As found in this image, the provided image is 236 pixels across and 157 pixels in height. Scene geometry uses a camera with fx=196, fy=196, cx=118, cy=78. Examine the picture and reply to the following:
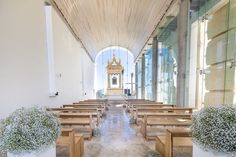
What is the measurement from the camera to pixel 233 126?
150 cm

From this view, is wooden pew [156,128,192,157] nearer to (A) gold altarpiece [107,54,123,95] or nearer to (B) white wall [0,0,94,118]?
(B) white wall [0,0,94,118]

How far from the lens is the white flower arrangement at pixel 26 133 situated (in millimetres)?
1553

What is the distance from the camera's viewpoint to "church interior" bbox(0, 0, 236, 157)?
1.63m

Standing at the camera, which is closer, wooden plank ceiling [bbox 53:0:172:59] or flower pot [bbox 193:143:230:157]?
flower pot [bbox 193:143:230:157]

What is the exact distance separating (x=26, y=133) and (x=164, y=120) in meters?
3.04

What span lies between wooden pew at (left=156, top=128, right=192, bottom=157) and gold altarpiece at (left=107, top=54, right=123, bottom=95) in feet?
41.8

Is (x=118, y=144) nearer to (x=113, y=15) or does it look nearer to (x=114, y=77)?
(x=113, y=15)

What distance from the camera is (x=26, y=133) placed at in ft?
5.16

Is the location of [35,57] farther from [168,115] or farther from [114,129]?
[168,115]

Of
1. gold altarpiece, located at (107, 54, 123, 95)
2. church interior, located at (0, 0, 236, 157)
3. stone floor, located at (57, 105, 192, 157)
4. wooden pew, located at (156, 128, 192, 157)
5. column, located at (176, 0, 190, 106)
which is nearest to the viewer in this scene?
church interior, located at (0, 0, 236, 157)

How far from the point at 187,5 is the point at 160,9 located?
5.65 feet

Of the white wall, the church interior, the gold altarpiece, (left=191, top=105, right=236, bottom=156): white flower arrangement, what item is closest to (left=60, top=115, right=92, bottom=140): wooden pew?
the church interior

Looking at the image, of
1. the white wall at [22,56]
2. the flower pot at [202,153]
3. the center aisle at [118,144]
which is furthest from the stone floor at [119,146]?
the white wall at [22,56]

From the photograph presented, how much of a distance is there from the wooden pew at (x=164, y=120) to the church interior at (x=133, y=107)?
0.02 metres
